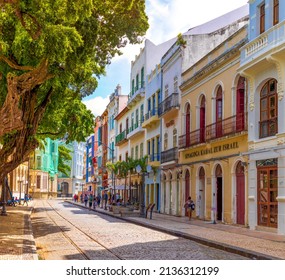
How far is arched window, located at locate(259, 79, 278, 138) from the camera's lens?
1948cm

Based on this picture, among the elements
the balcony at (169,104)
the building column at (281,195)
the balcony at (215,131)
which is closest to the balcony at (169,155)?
the balcony at (215,131)

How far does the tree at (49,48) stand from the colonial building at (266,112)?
4.80m

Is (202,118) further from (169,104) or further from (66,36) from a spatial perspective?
(66,36)

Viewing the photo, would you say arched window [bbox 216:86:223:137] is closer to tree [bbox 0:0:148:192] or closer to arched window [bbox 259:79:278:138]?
arched window [bbox 259:79:278:138]

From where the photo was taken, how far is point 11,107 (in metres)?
12.9

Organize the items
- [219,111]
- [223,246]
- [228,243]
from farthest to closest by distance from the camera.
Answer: [219,111]
[228,243]
[223,246]

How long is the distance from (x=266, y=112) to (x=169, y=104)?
13.1 metres

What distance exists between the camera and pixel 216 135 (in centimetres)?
2523

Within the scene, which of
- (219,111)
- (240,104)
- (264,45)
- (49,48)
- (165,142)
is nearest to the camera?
(49,48)

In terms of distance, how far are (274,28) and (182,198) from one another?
1452 centimetres

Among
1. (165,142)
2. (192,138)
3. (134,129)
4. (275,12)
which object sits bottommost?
(192,138)

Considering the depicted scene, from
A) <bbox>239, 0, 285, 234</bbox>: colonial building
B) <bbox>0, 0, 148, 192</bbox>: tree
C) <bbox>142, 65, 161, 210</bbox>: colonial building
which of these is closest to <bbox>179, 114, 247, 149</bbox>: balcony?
<bbox>239, 0, 285, 234</bbox>: colonial building

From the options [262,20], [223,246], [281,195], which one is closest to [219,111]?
[262,20]

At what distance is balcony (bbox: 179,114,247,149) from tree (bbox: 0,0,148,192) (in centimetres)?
647
